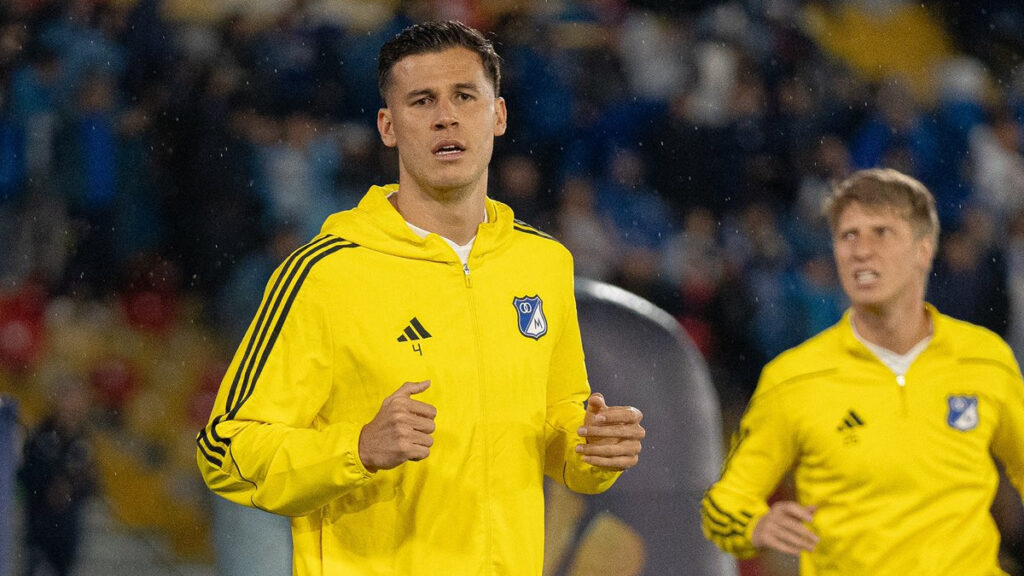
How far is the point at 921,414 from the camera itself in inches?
123

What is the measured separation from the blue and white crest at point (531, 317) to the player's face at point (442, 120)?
200mm

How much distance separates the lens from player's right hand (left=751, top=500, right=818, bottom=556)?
2.77 m

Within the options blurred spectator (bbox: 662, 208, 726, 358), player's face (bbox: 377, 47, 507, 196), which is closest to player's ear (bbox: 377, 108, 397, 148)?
player's face (bbox: 377, 47, 507, 196)


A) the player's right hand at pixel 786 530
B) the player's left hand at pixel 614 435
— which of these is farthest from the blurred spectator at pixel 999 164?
the player's left hand at pixel 614 435

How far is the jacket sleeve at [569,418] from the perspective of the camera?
2215mm

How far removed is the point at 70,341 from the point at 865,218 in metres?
3.08

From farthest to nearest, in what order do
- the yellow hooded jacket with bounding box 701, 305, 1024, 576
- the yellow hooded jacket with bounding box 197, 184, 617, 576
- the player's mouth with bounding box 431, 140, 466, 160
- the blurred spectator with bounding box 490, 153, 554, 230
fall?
the blurred spectator with bounding box 490, 153, 554, 230 → the yellow hooded jacket with bounding box 701, 305, 1024, 576 → the player's mouth with bounding box 431, 140, 466, 160 → the yellow hooded jacket with bounding box 197, 184, 617, 576

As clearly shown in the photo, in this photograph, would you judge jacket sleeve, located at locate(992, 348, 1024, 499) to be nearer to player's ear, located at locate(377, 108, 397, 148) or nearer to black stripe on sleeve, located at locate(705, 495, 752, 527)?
black stripe on sleeve, located at locate(705, 495, 752, 527)

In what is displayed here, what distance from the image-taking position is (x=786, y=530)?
2814 millimetres

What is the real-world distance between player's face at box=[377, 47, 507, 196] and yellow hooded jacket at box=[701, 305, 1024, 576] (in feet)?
3.98

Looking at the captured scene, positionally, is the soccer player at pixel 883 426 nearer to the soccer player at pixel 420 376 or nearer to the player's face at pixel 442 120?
the soccer player at pixel 420 376

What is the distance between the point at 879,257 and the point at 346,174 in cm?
242

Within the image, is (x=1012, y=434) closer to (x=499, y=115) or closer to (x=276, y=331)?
(x=499, y=115)

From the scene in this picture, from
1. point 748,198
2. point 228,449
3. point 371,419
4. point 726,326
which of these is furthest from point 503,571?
point 748,198
